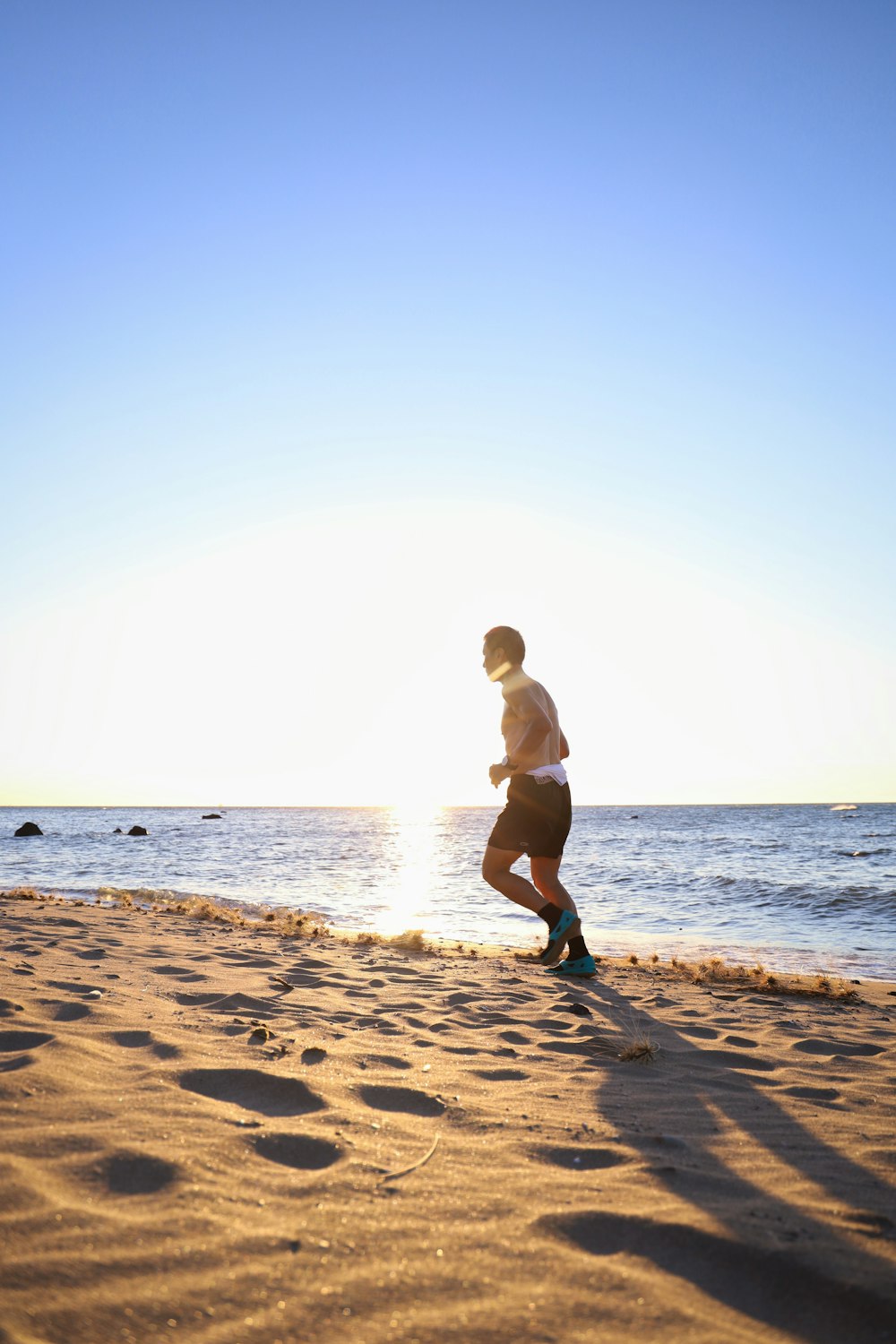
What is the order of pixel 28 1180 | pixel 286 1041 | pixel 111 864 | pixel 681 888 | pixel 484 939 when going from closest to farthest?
1. pixel 28 1180
2. pixel 286 1041
3. pixel 484 939
4. pixel 681 888
5. pixel 111 864

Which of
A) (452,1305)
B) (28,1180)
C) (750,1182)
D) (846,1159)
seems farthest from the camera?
(846,1159)

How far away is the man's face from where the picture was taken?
555 centimetres

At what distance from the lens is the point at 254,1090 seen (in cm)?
254

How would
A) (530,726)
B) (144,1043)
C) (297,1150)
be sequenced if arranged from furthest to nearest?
(530,726), (144,1043), (297,1150)

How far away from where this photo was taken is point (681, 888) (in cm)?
1591

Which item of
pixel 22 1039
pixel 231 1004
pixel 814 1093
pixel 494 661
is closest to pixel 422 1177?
pixel 22 1039

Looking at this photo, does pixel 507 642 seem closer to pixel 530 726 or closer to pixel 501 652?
pixel 501 652

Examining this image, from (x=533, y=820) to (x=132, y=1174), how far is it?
366 cm

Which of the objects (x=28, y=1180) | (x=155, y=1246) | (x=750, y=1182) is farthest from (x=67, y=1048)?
(x=750, y=1182)

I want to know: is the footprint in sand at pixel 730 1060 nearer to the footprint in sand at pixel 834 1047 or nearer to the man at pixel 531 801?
the footprint in sand at pixel 834 1047

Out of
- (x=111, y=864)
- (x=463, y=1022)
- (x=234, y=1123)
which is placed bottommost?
(x=111, y=864)

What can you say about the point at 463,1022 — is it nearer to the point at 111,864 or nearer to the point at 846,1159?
the point at 846,1159

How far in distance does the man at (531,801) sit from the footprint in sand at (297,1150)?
309cm

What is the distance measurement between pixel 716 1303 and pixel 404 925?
9.10m
